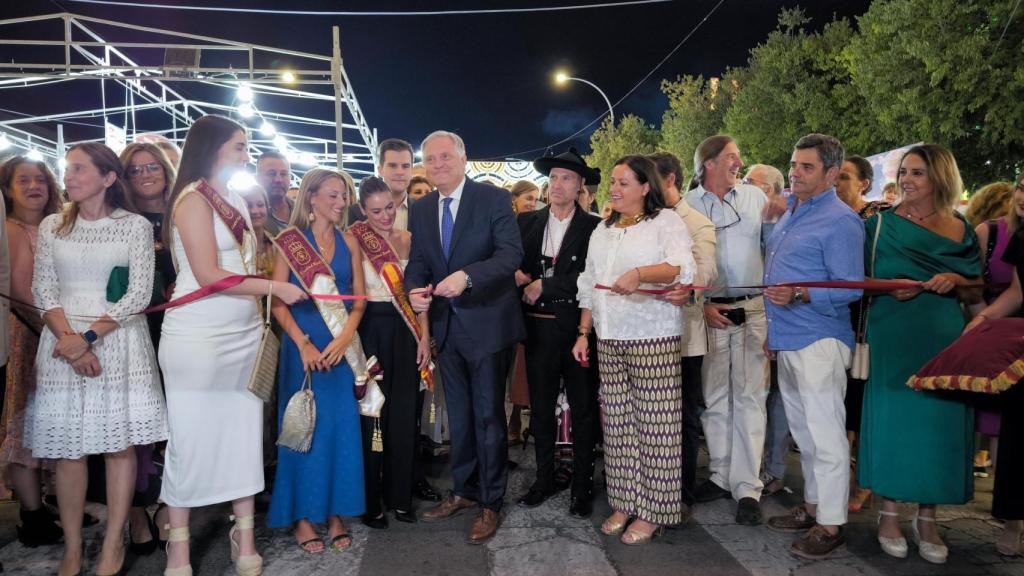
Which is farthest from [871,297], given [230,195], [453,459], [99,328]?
[99,328]

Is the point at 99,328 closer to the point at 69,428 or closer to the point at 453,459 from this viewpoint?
the point at 69,428

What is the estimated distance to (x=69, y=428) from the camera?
10.6ft

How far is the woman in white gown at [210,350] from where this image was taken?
127 inches

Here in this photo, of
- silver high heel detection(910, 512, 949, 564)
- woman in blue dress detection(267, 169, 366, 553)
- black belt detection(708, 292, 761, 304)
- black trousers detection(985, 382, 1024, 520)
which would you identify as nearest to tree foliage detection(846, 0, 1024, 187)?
black belt detection(708, 292, 761, 304)

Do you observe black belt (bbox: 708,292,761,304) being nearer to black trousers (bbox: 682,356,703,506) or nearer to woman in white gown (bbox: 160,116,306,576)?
black trousers (bbox: 682,356,703,506)

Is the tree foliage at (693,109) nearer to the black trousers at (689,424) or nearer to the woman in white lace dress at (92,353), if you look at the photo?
the black trousers at (689,424)

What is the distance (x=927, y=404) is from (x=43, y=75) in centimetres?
1487

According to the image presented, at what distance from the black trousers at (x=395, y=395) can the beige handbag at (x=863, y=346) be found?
2.69 metres

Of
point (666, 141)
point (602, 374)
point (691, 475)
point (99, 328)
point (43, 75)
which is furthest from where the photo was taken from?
point (666, 141)

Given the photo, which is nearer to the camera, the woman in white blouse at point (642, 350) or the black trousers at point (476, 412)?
the woman in white blouse at point (642, 350)

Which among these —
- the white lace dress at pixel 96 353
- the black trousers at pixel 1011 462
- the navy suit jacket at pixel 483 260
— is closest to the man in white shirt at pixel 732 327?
the black trousers at pixel 1011 462

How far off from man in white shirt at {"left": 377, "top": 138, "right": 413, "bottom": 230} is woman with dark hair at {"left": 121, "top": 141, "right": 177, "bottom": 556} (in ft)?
5.82

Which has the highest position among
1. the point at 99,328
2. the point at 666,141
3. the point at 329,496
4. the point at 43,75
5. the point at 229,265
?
the point at 666,141

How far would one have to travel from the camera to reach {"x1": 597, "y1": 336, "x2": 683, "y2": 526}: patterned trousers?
3797 mm
